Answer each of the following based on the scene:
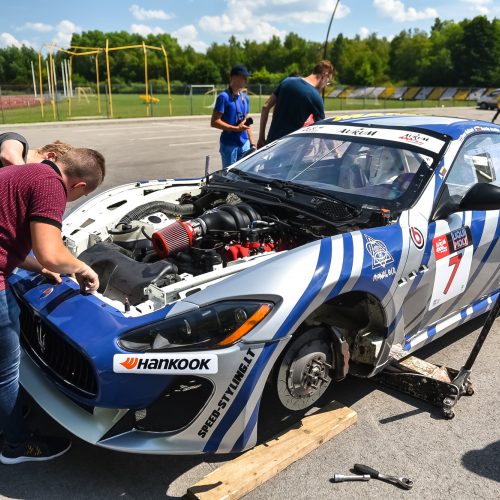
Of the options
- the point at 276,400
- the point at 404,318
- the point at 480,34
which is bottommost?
the point at 276,400

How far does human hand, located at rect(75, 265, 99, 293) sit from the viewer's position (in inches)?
92.7

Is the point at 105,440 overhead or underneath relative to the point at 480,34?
underneath

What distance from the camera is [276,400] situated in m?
2.62

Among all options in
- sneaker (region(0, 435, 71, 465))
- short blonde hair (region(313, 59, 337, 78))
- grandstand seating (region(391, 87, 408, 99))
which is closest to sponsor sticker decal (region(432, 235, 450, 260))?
sneaker (region(0, 435, 71, 465))

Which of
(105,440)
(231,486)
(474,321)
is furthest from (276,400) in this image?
(474,321)

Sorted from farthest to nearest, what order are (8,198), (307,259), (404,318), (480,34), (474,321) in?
(480,34) → (474,321) → (404,318) → (307,259) → (8,198)

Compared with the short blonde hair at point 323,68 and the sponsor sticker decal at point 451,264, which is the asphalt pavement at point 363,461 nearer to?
the sponsor sticker decal at point 451,264

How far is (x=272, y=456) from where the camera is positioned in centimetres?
247

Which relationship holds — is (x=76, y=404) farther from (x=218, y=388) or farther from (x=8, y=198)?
→ (x=8, y=198)

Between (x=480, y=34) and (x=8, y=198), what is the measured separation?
83582mm

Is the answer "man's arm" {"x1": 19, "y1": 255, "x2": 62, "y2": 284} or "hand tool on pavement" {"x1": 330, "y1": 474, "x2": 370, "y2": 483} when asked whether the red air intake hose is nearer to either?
"man's arm" {"x1": 19, "y1": 255, "x2": 62, "y2": 284}

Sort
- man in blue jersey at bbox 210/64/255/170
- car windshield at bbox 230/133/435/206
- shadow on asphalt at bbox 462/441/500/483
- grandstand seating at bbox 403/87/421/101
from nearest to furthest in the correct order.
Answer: shadow on asphalt at bbox 462/441/500/483, car windshield at bbox 230/133/435/206, man in blue jersey at bbox 210/64/255/170, grandstand seating at bbox 403/87/421/101

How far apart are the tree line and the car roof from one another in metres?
65.5

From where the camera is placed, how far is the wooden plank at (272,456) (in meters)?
2.27
